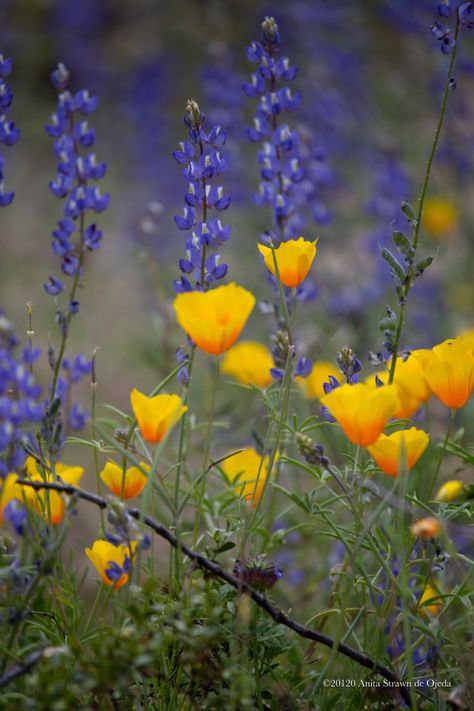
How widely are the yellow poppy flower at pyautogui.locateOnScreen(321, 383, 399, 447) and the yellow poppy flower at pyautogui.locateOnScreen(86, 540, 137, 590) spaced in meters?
0.36

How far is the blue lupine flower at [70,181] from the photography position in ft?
4.65

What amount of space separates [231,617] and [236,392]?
229 centimetres

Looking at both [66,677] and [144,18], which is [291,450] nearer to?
[66,677]

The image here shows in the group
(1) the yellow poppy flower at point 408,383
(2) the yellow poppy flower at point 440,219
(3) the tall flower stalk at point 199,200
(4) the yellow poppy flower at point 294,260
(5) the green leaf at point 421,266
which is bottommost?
(1) the yellow poppy flower at point 408,383

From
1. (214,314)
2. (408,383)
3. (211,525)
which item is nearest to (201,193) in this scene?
(214,314)

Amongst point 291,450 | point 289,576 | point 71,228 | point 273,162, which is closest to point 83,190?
point 71,228

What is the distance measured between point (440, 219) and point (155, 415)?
120 inches

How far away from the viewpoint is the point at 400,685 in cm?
122

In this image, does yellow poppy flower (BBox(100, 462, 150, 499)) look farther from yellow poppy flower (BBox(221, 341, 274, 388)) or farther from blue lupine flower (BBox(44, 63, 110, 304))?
yellow poppy flower (BBox(221, 341, 274, 388))

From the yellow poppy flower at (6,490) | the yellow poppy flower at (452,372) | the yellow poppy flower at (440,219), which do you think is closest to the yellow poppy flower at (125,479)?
the yellow poppy flower at (6,490)

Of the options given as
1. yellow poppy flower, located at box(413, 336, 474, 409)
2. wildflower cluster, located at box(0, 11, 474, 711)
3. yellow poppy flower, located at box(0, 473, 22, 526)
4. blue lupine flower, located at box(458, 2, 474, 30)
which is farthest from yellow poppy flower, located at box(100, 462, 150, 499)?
blue lupine flower, located at box(458, 2, 474, 30)

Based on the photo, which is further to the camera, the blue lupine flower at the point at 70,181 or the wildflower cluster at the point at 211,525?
the blue lupine flower at the point at 70,181

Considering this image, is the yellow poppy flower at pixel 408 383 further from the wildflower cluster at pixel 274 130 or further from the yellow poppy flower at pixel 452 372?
the wildflower cluster at pixel 274 130

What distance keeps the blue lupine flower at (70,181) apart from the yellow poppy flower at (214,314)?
1.02 feet
